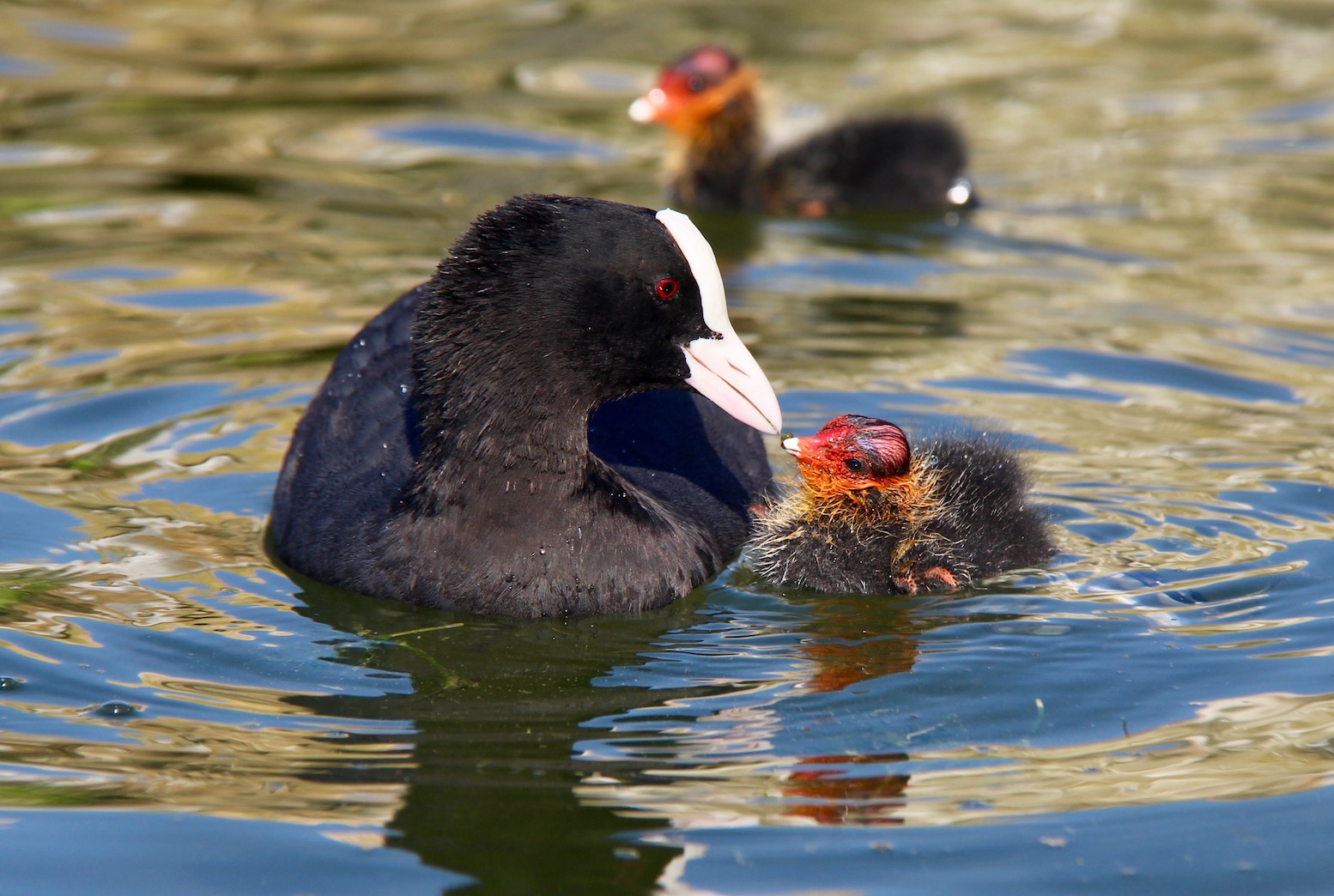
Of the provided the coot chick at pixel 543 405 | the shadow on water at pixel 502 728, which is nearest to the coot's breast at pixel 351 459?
the coot chick at pixel 543 405

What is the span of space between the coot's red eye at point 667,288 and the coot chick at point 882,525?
568mm

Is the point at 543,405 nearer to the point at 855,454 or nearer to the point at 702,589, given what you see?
the point at 702,589

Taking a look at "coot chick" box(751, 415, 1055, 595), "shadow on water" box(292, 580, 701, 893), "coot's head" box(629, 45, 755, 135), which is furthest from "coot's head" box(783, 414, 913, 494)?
"coot's head" box(629, 45, 755, 135)

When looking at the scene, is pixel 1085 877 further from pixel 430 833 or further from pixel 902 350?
pixel 902 350

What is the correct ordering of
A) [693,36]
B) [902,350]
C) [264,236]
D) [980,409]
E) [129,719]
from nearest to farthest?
[129,719] → [980,409] → [902,350] → [264,236] → [693,36]

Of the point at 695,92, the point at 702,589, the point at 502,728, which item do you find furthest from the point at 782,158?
the point at 502,728

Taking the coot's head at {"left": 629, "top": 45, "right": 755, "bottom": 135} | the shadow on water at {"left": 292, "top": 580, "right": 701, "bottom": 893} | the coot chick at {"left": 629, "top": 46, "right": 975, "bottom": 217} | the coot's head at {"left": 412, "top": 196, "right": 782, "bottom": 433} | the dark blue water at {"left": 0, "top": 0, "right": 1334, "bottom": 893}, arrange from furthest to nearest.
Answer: the coot's head at {"left": 629, "top": 45, "right": 755, "bottom": 135}, the coot chick at {"left": 629, "top": 46, "right": 975, "bottom": 217}, the coot's head at {"left": 412, "top": 196, "right": 782, "bottom": 433}, the dark blue water at {"left": 0, "top": 0, "right": 1334, "bottom": 893}, the shadow on water at {"left": 292, "top": 580, "right": 701, "bottom": 893}

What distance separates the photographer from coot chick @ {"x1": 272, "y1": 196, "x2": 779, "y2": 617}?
4.33 metres

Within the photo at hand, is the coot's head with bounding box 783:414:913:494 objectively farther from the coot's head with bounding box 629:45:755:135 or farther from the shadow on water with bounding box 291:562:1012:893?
the coot's head with bounding box 629:45:755:135

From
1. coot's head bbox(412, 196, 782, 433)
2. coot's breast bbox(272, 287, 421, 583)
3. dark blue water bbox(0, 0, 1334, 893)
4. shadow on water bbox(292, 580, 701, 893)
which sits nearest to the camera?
shadow on water bbox(292, 580, 701, 893)

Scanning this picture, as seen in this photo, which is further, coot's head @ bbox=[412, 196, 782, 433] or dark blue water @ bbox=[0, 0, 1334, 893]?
coot's head @ bbox=[412, 196, 782, 433]

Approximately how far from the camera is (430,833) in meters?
3.39

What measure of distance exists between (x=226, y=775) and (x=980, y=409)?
3.33 m

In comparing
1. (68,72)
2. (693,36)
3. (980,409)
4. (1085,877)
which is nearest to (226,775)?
(1085,877)
